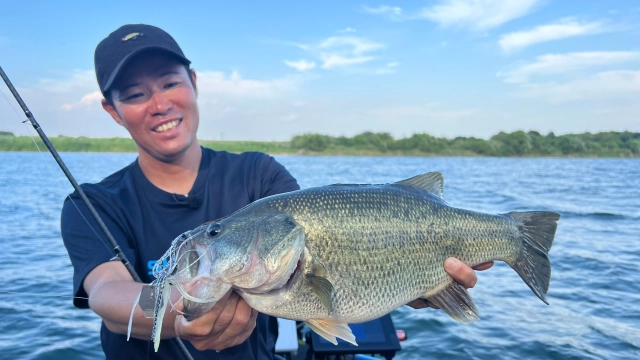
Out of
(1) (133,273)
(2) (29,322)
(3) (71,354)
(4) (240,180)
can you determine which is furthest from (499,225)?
(2) (29,322)

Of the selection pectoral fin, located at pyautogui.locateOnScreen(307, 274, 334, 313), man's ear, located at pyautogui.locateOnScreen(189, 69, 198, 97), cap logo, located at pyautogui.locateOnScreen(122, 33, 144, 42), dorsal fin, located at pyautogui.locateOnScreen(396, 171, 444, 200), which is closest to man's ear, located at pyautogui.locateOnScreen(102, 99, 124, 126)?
cap logo, located at pyautogui.locateOnScreen(122, 33, 144, 42)

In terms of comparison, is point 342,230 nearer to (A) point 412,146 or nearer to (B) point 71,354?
(B) point 71,354

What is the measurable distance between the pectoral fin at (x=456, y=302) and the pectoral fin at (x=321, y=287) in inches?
30.1

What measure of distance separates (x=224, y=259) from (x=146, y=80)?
1.38 meters

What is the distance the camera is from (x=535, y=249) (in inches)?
117

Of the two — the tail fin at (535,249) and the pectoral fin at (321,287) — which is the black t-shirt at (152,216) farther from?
the tail fin at (535,249)

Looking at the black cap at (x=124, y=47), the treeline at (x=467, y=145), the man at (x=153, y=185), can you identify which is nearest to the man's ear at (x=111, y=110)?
the man at (x=153, y=185)

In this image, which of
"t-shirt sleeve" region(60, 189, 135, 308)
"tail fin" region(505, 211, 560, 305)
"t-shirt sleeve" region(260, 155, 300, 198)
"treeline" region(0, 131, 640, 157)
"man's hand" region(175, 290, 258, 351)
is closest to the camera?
"man's hand" region(175, 290, 258, 351)

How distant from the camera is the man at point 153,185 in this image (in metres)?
2.59

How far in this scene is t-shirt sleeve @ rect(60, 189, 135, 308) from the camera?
7.95 ft

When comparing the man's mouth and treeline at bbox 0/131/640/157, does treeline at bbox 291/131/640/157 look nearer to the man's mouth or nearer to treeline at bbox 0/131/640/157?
treeline at bbox 0/131/640/157

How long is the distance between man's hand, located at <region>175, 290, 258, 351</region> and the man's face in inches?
46.2

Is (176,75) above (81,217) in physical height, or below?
above

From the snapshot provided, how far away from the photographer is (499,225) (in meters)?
2.92
